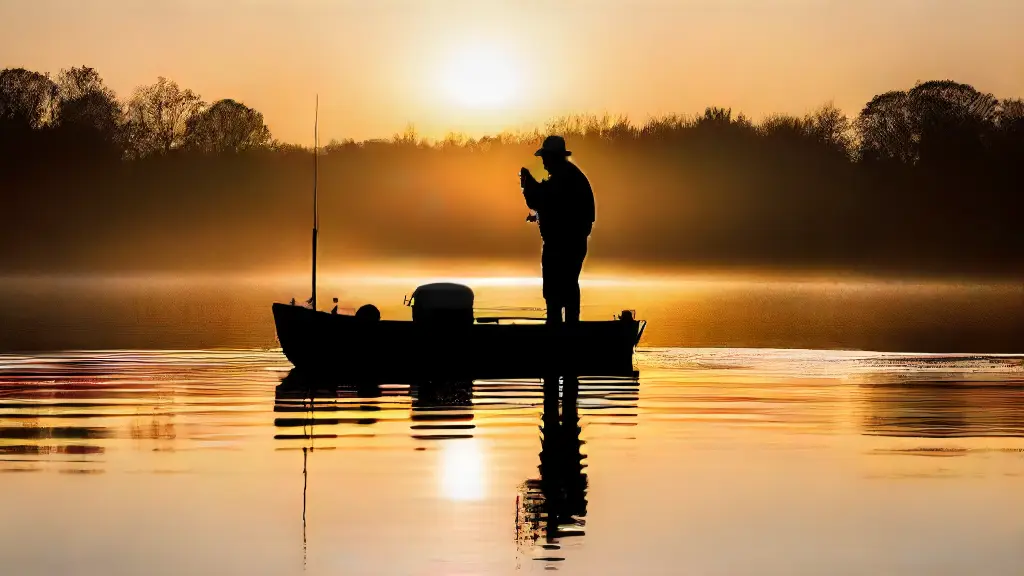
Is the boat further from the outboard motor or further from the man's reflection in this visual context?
the man's reflection

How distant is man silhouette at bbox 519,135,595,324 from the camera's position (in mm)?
23672

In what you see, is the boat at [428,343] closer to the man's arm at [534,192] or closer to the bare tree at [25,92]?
the man's arm at [534,192]

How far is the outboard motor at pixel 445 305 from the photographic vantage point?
27703 millimetres

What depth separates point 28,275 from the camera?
12962cm

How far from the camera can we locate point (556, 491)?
13758 millimetres

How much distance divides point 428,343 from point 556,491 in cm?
1375

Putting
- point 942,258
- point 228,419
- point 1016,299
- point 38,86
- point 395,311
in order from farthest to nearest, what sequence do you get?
1. point 942,258
2. point 38,86
3. point 1016,299
4. point 395,311
5. point 228,419

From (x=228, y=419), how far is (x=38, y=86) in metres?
95.3

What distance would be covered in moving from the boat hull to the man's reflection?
25.7ft

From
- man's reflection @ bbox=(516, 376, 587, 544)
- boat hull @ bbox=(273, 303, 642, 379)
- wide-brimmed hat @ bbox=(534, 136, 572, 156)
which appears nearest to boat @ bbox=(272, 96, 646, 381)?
boat hull @ bbox=(273, 303, 642, 379)

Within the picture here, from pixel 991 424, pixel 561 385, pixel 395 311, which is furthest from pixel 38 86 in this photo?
pixel 991 424

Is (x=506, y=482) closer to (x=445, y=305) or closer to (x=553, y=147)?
(x=553, y=147)

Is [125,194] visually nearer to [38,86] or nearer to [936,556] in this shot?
[38,86]

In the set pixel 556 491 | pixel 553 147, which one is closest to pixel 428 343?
pixel 553 147
